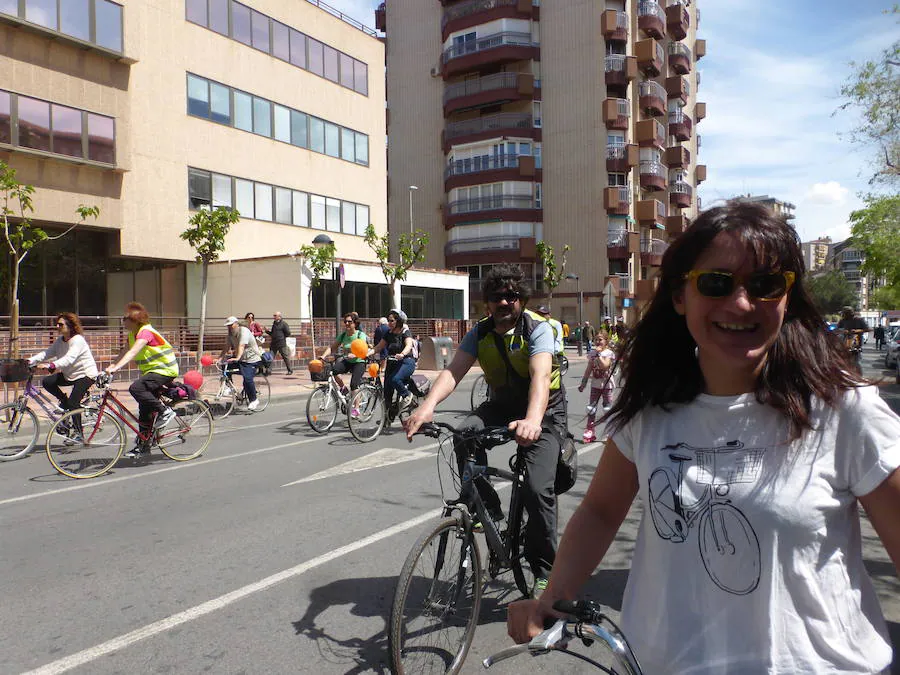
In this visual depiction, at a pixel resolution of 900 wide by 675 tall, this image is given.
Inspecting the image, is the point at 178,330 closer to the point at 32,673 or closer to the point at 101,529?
the point at 101,529

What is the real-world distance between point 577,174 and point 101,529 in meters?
45.6

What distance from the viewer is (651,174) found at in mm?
51062

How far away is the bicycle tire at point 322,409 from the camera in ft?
35.0

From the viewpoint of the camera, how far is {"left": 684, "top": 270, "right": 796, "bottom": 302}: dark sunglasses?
1.56 metres

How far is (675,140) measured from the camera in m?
60.4

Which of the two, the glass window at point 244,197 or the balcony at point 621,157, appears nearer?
the glass window at point 244,197

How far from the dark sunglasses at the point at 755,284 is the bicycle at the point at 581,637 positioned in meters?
0.73

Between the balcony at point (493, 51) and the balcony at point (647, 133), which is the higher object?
the balcony at point (493, 51)

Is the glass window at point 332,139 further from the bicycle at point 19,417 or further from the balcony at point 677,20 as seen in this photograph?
the balcony at point 677,20

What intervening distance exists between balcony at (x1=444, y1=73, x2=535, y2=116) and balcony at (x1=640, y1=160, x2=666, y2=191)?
9.63m

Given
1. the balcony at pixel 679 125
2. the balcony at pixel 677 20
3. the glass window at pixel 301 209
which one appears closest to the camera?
the glass window at pixel 301 209

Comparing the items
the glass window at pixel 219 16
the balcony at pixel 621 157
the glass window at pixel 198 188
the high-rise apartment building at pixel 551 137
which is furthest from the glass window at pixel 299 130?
the balcony at pixel 621 157

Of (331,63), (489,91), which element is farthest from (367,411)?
(489,91)

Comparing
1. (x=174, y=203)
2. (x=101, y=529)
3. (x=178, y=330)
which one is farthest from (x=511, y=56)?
(x=101, y=529)
